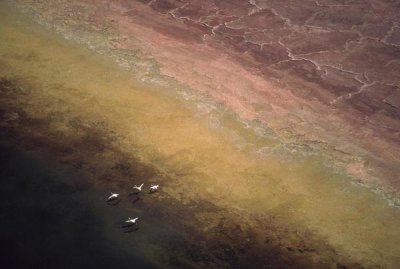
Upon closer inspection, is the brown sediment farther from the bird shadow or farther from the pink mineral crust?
the pink mineral crust

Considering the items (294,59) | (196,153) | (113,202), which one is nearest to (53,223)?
(113,202)

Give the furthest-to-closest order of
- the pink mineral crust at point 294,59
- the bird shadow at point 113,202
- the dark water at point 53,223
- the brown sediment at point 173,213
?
the pink mineral crust at point 294,59 → the bird shadow at point 113,202 → the brown sediment at point 173,213 → the dark water at point 53,223

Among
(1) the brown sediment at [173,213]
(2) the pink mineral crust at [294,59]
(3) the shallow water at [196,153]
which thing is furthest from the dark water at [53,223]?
(2) the pink mineral crust at [294,59]

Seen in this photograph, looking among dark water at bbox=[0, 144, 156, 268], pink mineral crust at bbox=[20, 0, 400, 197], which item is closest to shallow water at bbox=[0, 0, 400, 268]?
dark water at bbox=[0, 144, 156, 268]

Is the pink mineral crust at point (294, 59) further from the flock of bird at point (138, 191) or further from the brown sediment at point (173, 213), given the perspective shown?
the flock of bird at point (138, 191)

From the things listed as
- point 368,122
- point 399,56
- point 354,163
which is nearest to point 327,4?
point 399,56

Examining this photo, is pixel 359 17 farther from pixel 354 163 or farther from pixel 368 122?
pixel 354 163
